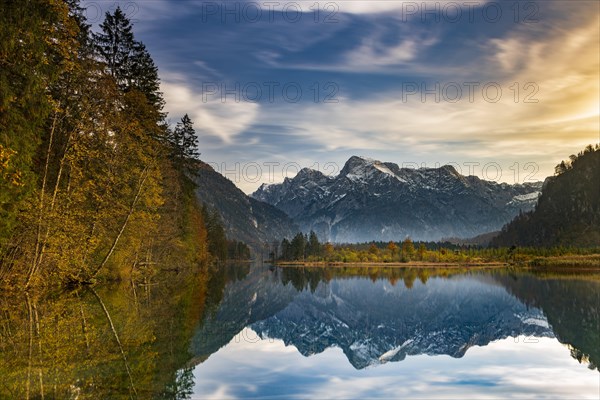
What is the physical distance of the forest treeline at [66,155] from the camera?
2131cm

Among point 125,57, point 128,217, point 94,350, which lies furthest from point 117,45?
point 94,350

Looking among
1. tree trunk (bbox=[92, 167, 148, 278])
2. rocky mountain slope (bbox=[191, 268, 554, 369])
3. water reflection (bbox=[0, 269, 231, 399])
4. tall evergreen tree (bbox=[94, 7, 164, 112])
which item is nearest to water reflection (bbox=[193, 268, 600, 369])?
rocky mountain slope (bbox=[191, 268, 554, 369])

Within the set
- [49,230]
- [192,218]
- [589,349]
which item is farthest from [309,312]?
[192,218]

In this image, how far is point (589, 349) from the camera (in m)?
15.2

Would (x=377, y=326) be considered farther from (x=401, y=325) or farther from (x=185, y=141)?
(x=185, y=141)

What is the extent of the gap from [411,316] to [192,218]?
5275cm

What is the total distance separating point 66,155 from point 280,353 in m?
19.2

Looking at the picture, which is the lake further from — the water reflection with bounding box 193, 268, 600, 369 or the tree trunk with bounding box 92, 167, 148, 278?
the tree trunk with bounding box 92, 167, 148, 278

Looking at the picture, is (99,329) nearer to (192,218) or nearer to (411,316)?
(411,316)

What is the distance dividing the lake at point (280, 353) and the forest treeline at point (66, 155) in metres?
3.75

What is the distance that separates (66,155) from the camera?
1117 inches

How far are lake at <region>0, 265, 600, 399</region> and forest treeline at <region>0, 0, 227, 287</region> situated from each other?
3747 mm

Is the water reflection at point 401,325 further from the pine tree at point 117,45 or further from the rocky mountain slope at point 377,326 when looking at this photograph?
the pine tree at point 117,45

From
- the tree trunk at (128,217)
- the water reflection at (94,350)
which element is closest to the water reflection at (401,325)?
the water reflection at (94,350)
